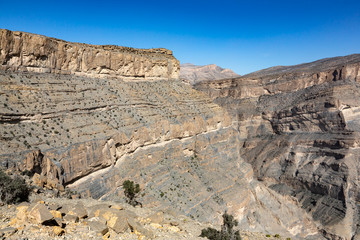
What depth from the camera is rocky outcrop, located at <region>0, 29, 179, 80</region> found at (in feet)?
77.3

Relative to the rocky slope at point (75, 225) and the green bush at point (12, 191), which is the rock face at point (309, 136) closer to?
the rocky slope at point (75, 225)

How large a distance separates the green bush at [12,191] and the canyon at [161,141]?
402cm

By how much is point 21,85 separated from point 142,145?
13765 millimetres

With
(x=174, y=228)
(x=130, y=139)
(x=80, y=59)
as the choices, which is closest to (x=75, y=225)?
(x=174, y=228)

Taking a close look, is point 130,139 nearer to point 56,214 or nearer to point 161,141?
point 161,141

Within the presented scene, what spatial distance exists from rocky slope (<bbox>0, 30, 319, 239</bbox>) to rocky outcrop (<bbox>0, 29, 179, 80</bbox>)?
13 centimetres

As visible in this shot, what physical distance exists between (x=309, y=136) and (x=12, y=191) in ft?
212

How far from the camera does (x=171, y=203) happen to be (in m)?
26.4

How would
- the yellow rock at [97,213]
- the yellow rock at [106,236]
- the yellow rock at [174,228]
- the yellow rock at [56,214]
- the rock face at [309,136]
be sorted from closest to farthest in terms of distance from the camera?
the yellow rock at [106,236], the yellow rock at [56,214], the yellow rock at [97,213], the yellow rock at [174,228], the rock face at [309,136]

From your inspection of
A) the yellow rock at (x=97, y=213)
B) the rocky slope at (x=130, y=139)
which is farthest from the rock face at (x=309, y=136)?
the yellow rock at (x=97, y=213)

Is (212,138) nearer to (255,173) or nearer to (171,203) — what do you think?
(171,203)

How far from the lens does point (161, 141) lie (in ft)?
107

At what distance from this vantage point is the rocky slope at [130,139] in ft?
66.1

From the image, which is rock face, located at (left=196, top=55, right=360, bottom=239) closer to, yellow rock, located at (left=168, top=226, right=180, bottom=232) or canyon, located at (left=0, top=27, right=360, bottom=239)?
canyon, located at (left=0, top=27, right=360, bottom=239)
